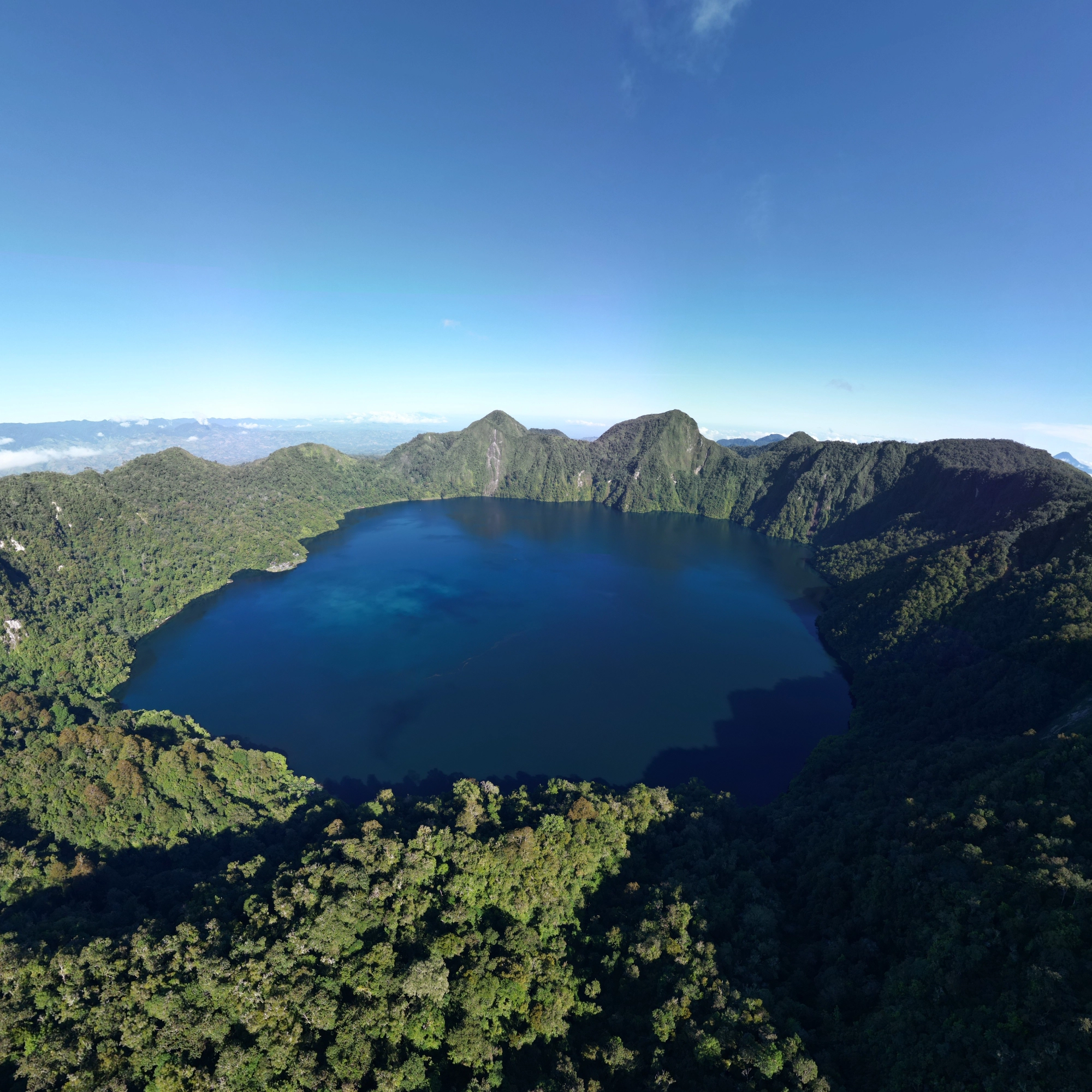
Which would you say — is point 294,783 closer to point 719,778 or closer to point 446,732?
point 446,732

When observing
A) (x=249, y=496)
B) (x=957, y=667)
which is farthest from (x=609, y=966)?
(x=249, y=496)

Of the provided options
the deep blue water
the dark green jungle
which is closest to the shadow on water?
the deep blue water

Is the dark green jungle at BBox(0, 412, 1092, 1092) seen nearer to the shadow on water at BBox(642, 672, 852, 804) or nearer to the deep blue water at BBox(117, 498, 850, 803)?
the shadow on water at BBox(642, 672, 852, 804)

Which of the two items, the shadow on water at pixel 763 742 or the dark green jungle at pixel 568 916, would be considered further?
the shadow on water at pixel 763 742

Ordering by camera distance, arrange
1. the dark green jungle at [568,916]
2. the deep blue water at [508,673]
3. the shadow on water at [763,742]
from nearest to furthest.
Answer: the dark green jungle at [568,916], the shadow on water at [763,742], the deep blue water at [508,673]

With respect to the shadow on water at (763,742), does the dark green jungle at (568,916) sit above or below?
above

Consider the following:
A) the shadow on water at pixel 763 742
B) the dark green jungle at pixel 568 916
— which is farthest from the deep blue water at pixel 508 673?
the dark green jungle at pixel 568 916

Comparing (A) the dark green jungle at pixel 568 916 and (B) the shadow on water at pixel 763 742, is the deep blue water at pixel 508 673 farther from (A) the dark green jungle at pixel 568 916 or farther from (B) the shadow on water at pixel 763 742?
(A) the dark green jungle at pixel 568 916

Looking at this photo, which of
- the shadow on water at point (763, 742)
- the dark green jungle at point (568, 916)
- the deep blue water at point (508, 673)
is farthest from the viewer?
the deep blue water at point (508, 673)
